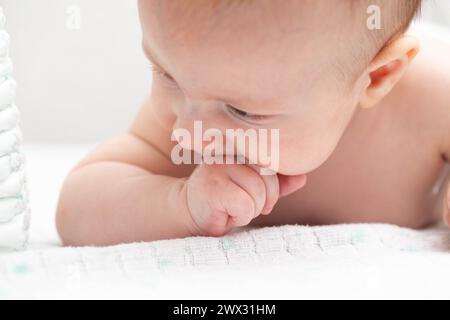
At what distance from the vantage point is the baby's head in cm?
74

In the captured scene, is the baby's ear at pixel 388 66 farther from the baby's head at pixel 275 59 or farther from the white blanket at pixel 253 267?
the white blanket at pixel 253 267

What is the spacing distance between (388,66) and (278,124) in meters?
0.17

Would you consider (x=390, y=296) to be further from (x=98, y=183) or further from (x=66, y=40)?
(x=66, y=40)

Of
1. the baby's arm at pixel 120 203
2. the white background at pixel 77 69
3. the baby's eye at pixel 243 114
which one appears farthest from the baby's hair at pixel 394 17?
the white background at pixel 77 69

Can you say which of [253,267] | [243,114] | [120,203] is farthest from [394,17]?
[120,203]

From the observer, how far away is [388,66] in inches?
36.0

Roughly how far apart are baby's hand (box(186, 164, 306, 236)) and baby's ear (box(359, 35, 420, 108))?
5.8 inches

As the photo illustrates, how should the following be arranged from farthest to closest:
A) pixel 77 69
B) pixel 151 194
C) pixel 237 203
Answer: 1. pixel 77 69
2. pixel 151 194
3. pixel 237 203

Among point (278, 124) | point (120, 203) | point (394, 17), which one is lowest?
point (120, 203)

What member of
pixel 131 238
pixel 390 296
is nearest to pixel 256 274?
pixel 390 296

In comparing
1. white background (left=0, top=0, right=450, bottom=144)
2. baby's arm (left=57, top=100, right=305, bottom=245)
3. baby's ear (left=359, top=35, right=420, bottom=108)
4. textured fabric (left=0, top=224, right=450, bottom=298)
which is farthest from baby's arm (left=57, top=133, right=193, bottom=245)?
white background (left=0, top=0, right=450, bottom=144)

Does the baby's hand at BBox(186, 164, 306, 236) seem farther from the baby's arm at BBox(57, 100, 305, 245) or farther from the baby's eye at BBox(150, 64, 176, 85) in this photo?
the baby's eye at BBox(150, 64, 176, 85)

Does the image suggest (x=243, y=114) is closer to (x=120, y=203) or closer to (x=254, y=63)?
(x=254, y=63)

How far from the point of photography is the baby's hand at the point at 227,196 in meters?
0.88
